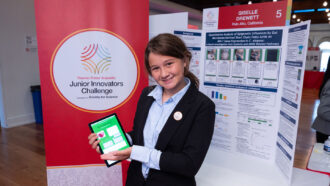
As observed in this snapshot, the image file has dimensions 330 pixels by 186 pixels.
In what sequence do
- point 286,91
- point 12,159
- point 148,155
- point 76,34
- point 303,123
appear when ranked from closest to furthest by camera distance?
1. point 148,155
2. point 286,91
3. point 76,34
4. point 12,159
5. point 303,123

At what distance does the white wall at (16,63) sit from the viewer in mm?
4674

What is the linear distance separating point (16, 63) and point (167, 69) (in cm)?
492

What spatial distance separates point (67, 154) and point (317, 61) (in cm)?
1243

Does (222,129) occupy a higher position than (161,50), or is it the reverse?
(161,50)

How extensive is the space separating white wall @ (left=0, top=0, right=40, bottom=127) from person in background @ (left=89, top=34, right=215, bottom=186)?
4.68m

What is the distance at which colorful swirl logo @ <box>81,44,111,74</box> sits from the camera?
188 cm

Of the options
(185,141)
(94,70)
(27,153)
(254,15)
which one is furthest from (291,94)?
(27,153)

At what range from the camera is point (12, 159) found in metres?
3.42

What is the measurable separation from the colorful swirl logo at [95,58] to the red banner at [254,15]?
0.94m

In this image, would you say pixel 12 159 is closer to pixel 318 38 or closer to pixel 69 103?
pixel 69 103

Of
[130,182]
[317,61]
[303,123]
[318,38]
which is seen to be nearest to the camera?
[130,182]

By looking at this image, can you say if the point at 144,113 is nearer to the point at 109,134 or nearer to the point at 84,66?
the point at 109,134

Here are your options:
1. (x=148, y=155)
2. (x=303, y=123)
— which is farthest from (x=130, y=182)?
(x=303, y=123)

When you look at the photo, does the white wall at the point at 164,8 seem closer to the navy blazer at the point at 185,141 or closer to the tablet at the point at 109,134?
the tablet at the point at 109,134
